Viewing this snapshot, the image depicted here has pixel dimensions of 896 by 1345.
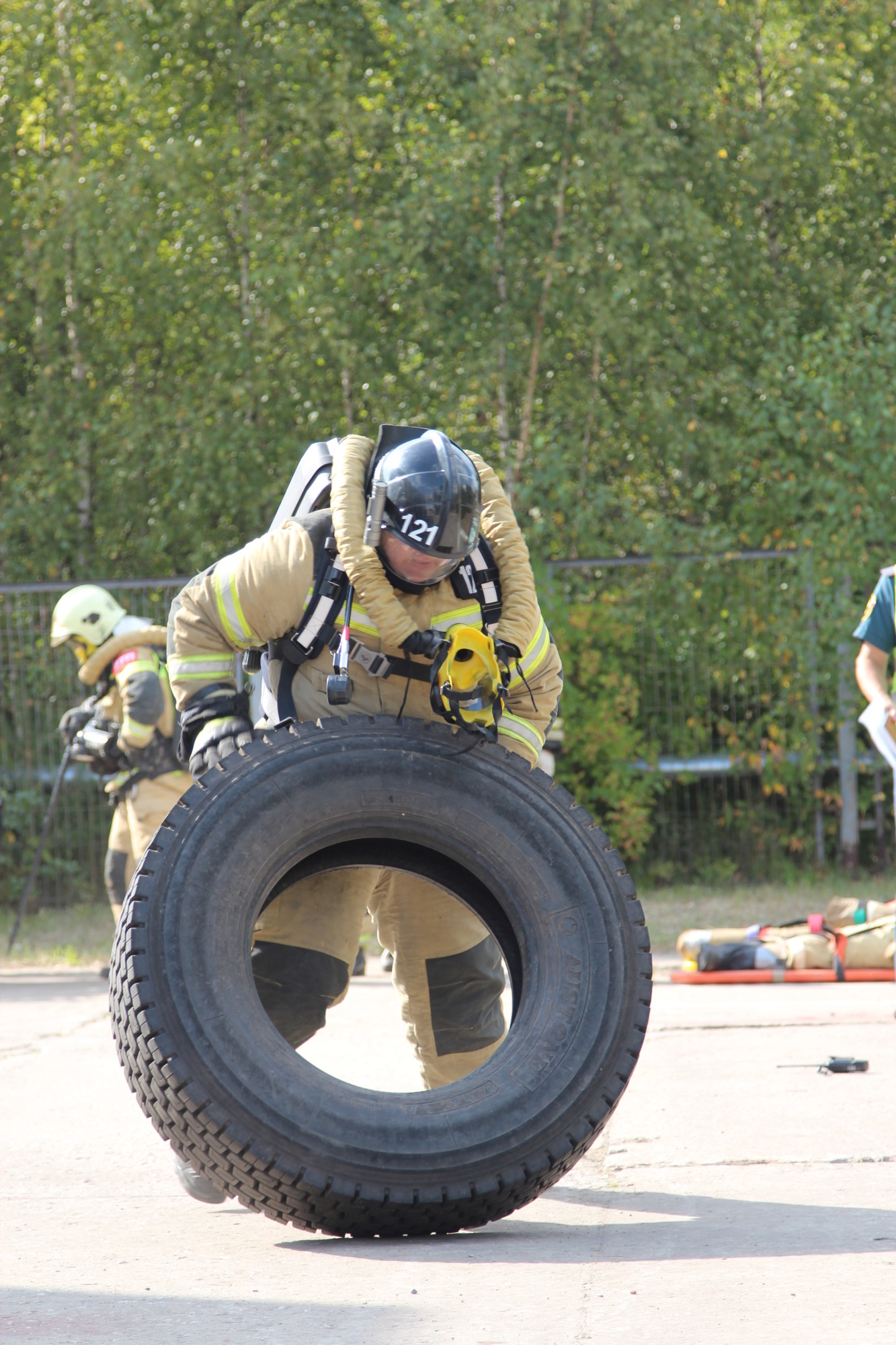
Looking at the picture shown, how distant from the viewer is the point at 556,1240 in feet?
9.42

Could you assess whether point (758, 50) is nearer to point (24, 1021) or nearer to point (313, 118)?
point (313, 118)

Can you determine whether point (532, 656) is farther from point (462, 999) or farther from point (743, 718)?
point (743, 718)

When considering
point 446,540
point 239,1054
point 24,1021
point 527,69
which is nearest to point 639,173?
point 527,69

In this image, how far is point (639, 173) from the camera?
10172 millimetres

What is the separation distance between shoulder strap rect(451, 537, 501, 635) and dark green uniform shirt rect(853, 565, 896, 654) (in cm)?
227

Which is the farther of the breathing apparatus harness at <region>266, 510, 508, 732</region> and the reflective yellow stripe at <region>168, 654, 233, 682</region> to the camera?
the reflective yellow stripe at <region>168, 654, 233, 682</region>

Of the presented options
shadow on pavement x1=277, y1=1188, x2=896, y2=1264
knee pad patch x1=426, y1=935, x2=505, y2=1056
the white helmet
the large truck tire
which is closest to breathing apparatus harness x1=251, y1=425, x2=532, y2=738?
the large truck tire

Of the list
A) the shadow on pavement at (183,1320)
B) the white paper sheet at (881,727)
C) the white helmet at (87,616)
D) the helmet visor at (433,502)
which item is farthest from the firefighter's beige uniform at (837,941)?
the shadow on pavement at (183,1320)

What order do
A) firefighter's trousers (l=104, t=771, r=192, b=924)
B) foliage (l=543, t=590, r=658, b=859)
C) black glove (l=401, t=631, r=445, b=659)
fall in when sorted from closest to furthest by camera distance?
black glove (l=401, t=631, r=445, b=659) → firefighter's trousers (l=104, t=771, r=192, b=924) → foliage (l=543, t=590, r=658, b=859)

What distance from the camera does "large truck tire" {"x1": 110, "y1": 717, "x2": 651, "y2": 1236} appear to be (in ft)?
8.80

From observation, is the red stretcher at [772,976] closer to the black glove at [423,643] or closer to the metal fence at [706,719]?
the metal fence at [706,719]

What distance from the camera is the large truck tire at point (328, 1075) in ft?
8.80

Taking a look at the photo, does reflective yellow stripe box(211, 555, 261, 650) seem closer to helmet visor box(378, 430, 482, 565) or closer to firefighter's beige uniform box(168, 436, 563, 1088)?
firefighter's beige uniform box(168, 436, 563, 1088)

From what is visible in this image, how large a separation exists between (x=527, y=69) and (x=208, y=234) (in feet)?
8.85
